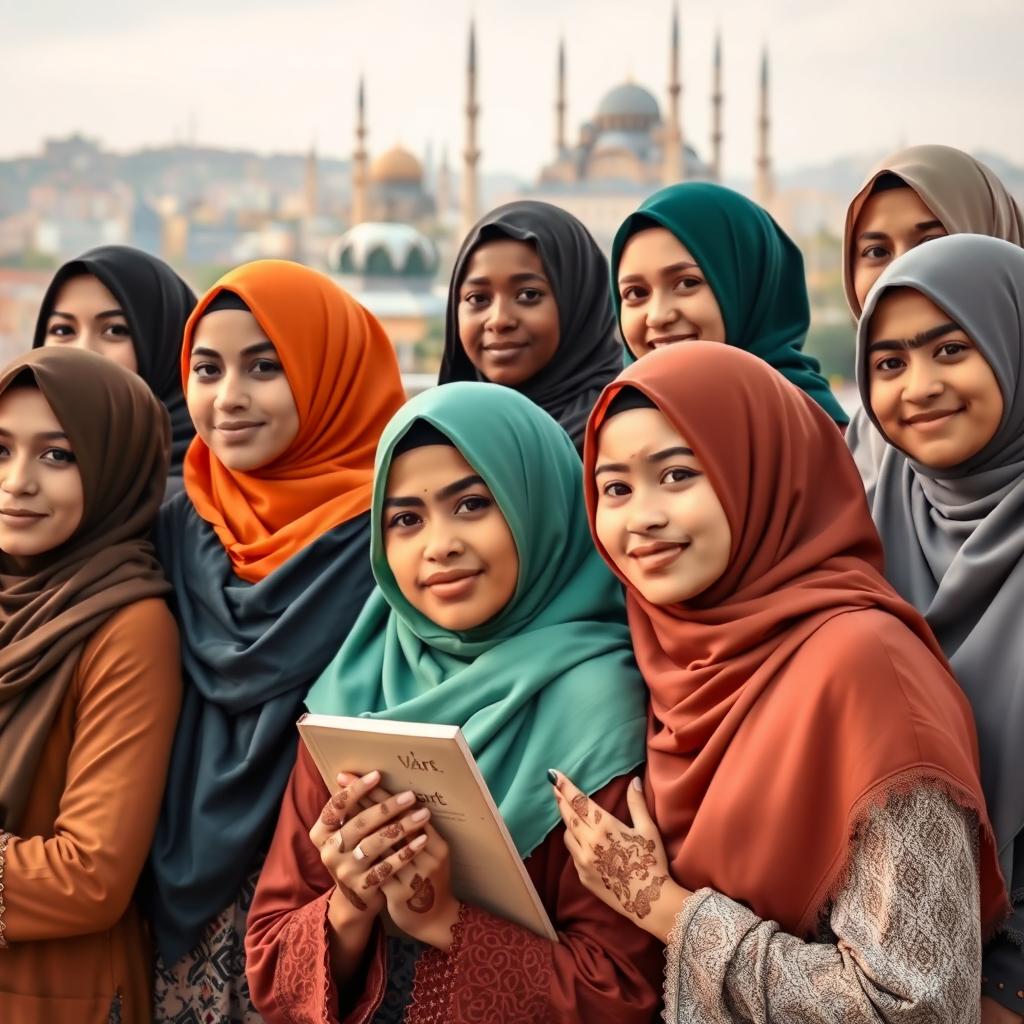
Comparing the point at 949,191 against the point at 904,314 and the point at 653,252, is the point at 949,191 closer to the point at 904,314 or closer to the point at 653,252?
the point at 653,252

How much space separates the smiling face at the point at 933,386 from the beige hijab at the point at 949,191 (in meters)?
0.58

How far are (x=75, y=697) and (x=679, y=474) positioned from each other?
86cm

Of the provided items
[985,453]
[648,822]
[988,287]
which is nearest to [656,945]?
[648,822]

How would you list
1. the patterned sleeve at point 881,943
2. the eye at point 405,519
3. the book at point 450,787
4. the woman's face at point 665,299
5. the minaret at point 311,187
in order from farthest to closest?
the minaret at point 311,187, the woman's face at point 665,299, the eye at point 405,519, the book at point 450,787, the patterned sleeve at point 881,943

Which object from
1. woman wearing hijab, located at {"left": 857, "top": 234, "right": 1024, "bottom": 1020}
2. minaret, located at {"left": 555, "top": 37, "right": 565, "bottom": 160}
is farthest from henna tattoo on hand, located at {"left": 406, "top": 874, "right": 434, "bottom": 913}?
minaret, located at {"left": 555, "top": 37, "right": 565, "bottom": 160}

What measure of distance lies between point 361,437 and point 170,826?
0.65 metres

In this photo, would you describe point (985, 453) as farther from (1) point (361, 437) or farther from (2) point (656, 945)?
(1) point (361, 437)

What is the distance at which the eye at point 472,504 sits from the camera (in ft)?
5.40

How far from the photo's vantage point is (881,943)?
132 centimetres

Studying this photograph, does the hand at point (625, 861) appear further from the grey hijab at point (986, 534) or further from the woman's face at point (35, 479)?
the woman's face at point (35, 479)

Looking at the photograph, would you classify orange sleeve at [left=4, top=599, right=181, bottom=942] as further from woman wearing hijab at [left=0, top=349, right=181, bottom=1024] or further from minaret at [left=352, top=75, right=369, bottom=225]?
minaret at [left=352, top=75, right=369, bottom=225]

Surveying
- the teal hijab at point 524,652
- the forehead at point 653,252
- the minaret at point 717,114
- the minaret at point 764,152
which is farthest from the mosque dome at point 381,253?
the teal hijab at point 524,652

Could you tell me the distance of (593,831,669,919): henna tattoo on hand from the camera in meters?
1.44

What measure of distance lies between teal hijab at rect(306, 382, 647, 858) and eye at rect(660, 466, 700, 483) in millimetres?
207
